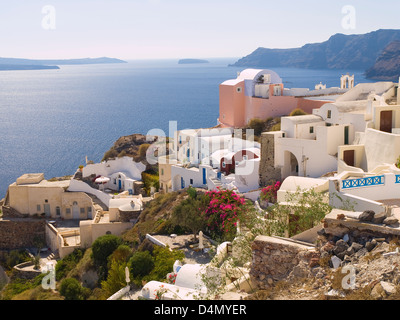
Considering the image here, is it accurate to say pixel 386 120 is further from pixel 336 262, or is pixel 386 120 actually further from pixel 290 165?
pixel 336 262

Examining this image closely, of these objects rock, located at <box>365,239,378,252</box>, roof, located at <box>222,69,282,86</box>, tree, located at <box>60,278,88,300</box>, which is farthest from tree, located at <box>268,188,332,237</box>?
roof, located at <box>222,69,282,86</box>

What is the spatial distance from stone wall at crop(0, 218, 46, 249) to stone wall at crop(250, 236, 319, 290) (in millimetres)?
24787

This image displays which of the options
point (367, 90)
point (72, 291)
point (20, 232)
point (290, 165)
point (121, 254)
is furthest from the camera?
point (20, 232)

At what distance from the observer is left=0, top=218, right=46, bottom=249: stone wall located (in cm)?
3141

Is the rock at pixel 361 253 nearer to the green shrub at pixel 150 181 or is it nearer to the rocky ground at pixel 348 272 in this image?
the rocky ground at pixel 348 272

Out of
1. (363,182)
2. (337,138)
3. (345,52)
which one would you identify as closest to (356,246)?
(363,182)

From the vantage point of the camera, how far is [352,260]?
823cm

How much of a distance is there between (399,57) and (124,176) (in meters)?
91.9

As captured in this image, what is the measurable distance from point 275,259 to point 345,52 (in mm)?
142377

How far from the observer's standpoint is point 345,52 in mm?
141625

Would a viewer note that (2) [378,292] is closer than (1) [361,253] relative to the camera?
Yes

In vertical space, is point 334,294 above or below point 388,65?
below
